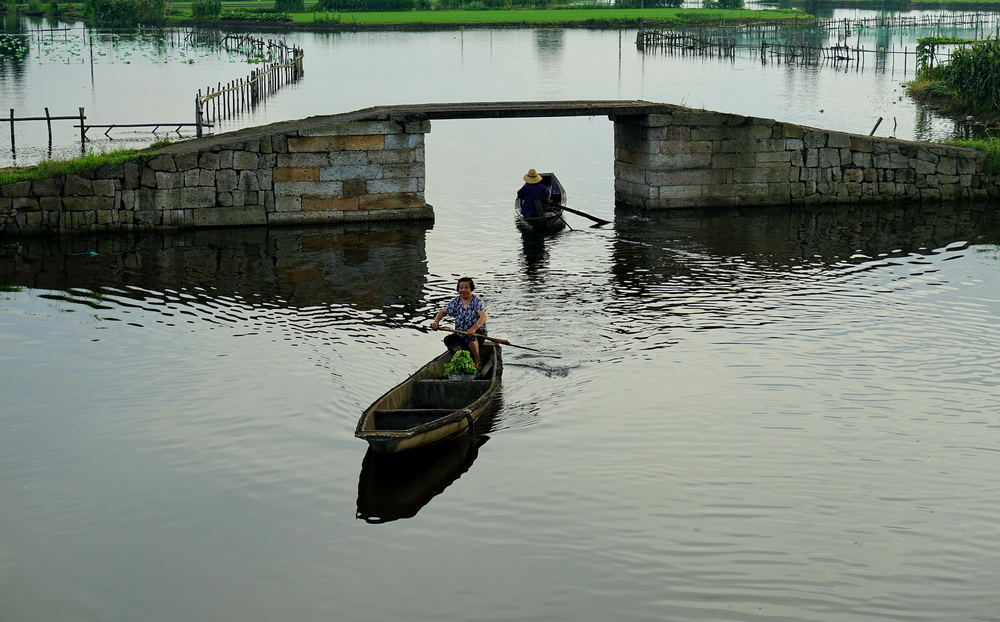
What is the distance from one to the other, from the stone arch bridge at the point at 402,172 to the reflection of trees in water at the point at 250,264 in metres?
0.52

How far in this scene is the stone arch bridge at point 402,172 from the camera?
25391mm

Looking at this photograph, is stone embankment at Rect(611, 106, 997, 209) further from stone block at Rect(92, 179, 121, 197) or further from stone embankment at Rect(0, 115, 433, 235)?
stone block at Rect(92, 179, 121, 197)

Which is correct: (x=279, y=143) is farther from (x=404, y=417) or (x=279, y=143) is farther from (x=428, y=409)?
(x=404, y=417)

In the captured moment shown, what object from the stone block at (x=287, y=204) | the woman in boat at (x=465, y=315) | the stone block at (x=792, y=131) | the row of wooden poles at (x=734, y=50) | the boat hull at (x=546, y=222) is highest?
the row of wooden poles at (x=734, y=50)

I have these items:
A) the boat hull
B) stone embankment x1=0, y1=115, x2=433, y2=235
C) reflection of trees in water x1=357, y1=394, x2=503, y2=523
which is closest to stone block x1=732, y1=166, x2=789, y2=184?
the boat hull

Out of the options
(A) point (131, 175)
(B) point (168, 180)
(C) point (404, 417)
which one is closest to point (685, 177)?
(B) point (168, 180)

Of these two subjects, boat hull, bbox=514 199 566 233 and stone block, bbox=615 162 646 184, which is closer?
boat hull, bbox=514 199 566 233

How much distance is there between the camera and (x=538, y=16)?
110562mm

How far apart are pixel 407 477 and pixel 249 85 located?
4160 cm

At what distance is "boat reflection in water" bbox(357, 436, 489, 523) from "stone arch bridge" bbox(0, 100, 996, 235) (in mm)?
13233

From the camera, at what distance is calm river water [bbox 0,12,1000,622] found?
11.2 m

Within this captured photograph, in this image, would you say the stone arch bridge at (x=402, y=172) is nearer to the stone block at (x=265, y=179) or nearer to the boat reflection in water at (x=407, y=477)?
the stone block at (x=265, y=179)

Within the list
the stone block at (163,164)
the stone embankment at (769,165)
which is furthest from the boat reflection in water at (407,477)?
the stone embankment at (769,165)

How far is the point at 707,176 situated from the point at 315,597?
2009cm
